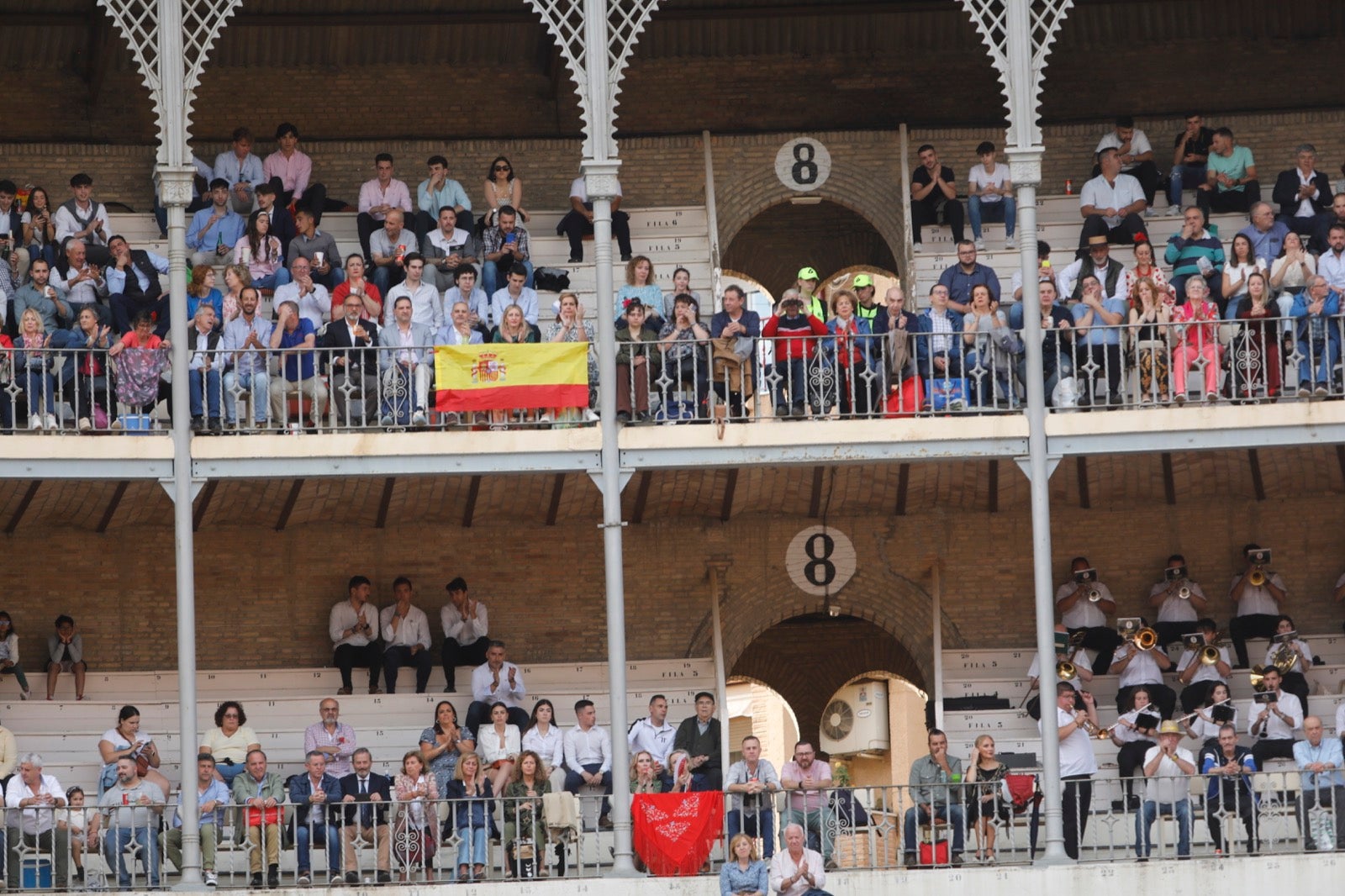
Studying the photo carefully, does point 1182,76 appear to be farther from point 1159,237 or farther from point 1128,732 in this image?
point 1128,732

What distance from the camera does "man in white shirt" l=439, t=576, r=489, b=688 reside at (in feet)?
68.0

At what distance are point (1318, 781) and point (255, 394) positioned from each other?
890 centimetres

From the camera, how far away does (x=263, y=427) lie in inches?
720

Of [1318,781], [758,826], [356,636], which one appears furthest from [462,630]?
Answer: [1318,781]

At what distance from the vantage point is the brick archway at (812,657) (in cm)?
2992

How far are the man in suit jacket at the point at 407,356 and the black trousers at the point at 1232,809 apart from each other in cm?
688

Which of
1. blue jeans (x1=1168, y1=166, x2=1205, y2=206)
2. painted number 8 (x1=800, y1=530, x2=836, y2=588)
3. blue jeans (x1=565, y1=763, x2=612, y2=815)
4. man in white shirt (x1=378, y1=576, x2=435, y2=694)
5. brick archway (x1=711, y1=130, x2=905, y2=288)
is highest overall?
brick archway (x1=711, y1=130, x2=905, y2=288)

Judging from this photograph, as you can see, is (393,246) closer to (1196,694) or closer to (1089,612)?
(1089,612)

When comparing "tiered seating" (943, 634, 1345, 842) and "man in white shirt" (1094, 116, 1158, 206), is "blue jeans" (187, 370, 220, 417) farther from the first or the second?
"man in white shirt" (1094, 116, 1158, 206)

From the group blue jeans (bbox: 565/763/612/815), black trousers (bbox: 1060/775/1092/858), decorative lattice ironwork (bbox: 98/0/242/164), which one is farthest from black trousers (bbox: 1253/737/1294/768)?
decorative lattice ironwork (bbox: 98/0/242/164)

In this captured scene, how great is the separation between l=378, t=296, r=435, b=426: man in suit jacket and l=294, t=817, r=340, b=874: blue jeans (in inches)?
127

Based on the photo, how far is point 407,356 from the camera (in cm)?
1861

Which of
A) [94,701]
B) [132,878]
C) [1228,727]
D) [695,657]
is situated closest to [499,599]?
[695,657]

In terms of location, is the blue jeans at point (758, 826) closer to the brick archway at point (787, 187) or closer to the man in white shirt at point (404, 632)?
the man in white shirt at point (404, 632)
